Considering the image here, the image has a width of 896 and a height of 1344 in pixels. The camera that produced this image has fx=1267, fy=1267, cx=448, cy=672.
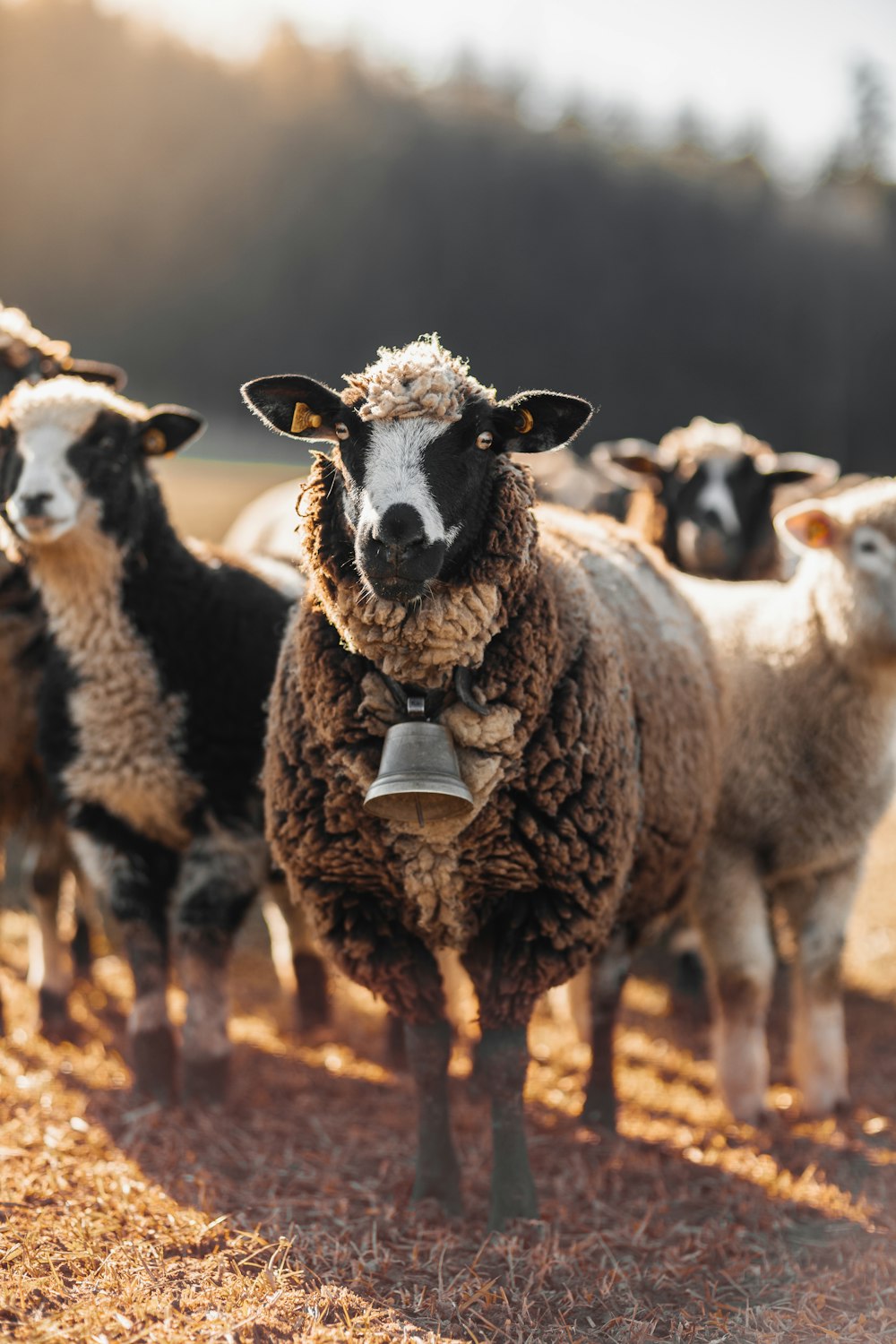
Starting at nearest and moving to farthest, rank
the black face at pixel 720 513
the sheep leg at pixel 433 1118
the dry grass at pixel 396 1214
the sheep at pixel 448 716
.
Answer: the dry grass at pixel 396 1214 → the sheep at pixel 448 716 → the sheep leg at pixel 433 1118 → the black face at pixel 720 513

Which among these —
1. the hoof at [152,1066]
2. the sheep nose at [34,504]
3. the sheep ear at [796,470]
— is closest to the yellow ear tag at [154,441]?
the sheep nose at [34,504]

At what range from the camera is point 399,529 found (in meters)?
3.06

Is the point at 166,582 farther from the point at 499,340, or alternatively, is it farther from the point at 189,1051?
the point at 499,340

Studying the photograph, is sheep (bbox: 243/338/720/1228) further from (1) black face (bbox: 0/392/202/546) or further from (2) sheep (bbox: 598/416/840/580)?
(2) sheep (bbox: 598/416/840/580)

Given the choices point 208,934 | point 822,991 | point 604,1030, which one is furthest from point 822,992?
point 208,934

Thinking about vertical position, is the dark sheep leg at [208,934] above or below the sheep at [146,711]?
below

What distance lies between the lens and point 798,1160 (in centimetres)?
440

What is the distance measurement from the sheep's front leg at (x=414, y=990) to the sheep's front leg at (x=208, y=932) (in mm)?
927

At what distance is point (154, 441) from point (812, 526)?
2.50 m

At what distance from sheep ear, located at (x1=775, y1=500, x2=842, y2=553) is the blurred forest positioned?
653 inches

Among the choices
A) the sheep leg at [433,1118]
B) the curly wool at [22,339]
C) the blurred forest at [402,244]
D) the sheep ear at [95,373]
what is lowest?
the sheep leg at [433,1118]

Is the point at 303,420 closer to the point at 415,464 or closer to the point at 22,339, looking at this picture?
the point at 415,464

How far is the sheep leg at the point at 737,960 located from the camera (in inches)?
191

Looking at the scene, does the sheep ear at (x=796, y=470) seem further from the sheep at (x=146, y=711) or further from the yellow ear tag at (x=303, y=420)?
the yellow ear tag at (x=303, y=420)
